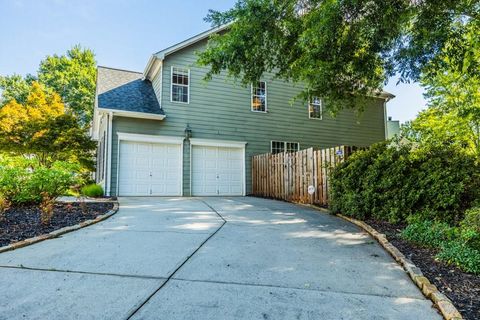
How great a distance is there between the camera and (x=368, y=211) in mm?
5812

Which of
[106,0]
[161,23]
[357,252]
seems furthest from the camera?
[161,23]

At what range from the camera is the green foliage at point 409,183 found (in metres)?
5.17

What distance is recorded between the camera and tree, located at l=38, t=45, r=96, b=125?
85.9 ft

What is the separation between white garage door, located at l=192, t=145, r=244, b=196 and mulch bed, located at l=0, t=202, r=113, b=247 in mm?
4816

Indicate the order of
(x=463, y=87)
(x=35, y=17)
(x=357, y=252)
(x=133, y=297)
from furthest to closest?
(x=35, y=17) → (x=463, y=87) → (x=357, y=252) → (x=133, y=297)

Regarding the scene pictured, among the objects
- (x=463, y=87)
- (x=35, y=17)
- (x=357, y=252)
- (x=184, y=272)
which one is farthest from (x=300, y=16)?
(x=35, y=17)

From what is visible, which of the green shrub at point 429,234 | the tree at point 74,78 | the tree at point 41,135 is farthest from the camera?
the tree at point 74,78

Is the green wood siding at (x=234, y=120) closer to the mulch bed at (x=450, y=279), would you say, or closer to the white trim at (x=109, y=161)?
the white trim at (x=109, y=161)

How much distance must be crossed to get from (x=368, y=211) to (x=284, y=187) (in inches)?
164

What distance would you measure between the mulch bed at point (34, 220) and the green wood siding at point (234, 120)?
13.1 ft

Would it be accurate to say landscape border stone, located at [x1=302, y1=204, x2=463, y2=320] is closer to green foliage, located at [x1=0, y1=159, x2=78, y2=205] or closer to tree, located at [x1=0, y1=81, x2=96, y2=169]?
green foliage, located at [x1=0, y1=159, x2=78, y2=205]

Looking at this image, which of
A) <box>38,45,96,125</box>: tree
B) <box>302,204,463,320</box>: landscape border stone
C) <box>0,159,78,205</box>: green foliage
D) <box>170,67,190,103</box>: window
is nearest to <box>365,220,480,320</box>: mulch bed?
<box>302,204,463,320</box>: landscape border stone

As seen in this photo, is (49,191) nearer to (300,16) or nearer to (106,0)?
(300,16)

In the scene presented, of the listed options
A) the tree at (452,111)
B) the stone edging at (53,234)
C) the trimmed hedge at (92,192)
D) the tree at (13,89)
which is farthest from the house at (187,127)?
the tree at (13,89)
